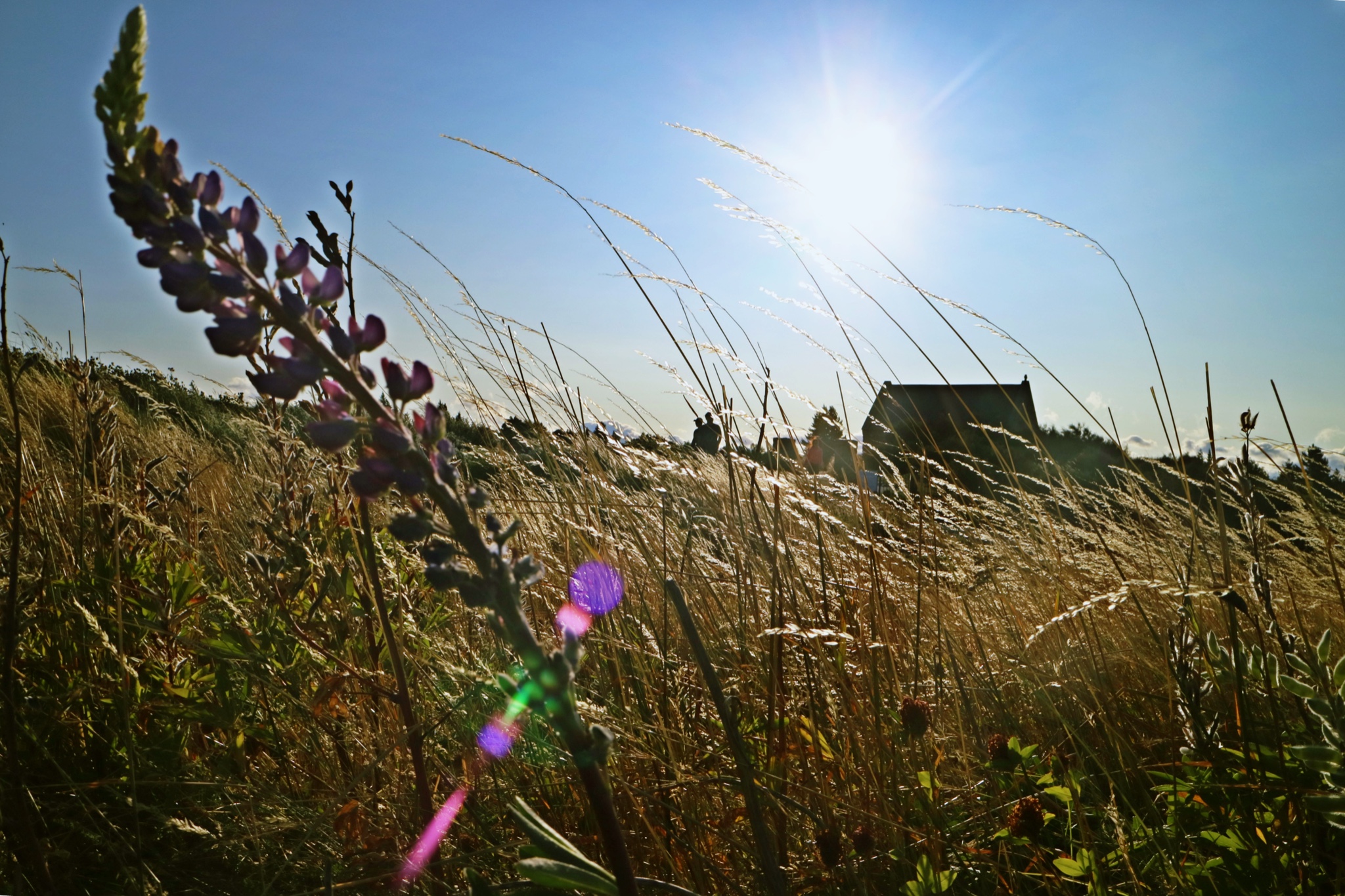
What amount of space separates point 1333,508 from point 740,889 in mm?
4074

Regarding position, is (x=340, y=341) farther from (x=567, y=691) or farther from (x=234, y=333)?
(x=567, y=691)

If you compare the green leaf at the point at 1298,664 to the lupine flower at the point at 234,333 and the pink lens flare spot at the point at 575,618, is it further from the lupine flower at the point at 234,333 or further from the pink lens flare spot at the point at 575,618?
the lupine flower at the point at 234,333

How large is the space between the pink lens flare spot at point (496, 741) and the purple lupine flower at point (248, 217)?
3.73 ft

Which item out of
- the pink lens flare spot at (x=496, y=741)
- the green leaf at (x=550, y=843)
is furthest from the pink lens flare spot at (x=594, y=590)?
the green leaf at (x=550, y=843)

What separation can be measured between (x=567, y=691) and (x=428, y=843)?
72 centimetres

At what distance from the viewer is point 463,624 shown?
2318 mm

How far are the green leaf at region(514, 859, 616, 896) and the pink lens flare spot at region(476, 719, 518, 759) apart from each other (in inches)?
38.2

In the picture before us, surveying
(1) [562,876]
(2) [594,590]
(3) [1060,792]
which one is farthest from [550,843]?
(2) [594,590]

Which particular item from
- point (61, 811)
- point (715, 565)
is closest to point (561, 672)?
point (61, 811)

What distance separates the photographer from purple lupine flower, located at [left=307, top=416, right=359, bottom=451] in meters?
0.56

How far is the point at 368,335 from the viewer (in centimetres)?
63

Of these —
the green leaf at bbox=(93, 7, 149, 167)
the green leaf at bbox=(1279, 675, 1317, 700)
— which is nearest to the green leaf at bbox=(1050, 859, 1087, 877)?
the green leaf at bbox=(1279, 675, 1317, 700)

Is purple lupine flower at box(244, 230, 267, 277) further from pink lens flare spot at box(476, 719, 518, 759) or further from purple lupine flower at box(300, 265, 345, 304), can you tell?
pink lens flare spot at box(476, 719, 518, 759)

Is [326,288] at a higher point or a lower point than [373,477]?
higher
